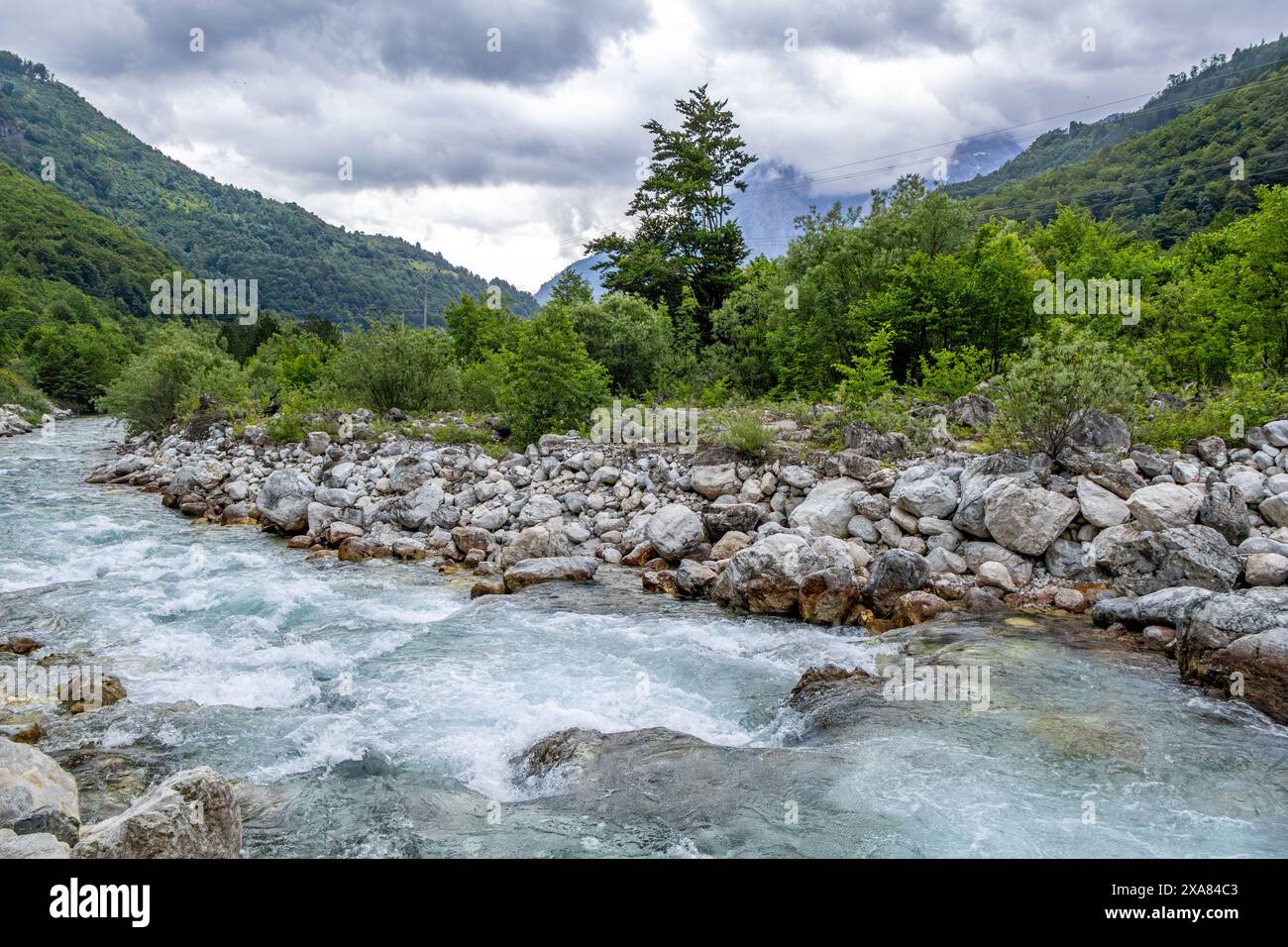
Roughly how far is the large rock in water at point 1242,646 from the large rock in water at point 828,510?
507cm

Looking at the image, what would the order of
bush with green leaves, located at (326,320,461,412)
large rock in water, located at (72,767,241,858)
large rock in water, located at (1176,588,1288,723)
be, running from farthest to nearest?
bush with green leaves, located at (326,320,461,412) < large rock in water, located at (1176,588,1288,723) < large rock in water, located at (72,767,241,858)

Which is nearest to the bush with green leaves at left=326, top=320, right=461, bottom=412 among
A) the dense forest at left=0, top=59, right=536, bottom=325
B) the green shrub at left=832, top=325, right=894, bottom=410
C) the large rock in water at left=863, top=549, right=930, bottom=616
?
the green shrub at left=832, top=325, right=894, bottom=410

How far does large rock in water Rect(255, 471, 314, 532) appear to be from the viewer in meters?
15.9

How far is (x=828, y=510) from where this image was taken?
1260 cm

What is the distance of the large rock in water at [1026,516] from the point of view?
428 inches

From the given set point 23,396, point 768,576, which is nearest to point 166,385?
point 23,396

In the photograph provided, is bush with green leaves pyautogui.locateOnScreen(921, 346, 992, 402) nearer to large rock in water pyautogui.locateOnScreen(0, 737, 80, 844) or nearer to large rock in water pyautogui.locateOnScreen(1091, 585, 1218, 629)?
large rock in water pyautogui.locateOnScreen(1091, 585, 1218, 629)

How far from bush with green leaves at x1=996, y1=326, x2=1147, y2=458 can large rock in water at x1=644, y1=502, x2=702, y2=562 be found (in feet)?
18.5

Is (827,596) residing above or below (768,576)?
below

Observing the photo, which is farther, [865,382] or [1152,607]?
[865,382]

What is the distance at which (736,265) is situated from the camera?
3103cm

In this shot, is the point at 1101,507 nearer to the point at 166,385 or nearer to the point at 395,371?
the point at 395,371

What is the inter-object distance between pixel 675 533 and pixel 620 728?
6225 millimetres
